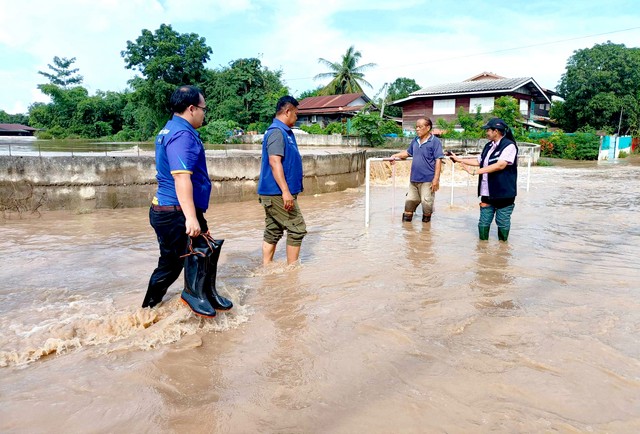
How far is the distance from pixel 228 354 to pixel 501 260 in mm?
3514

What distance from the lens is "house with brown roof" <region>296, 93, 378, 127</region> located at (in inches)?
1420

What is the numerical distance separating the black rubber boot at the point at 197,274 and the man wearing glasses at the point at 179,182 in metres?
0.12

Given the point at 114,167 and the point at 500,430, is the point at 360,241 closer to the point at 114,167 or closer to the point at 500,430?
the point at 500,430

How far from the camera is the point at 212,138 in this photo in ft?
92.3

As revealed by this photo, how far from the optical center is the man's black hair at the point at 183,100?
10.4 ft

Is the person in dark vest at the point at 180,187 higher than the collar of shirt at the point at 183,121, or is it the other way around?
the collar of shirt at the point at 183,121

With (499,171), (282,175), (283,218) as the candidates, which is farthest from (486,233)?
(282,175)

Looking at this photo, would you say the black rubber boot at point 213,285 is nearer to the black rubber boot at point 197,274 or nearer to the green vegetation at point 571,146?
the black rubber boot at point 197,274

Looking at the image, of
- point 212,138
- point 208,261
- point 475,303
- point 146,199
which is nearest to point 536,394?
point 475,303

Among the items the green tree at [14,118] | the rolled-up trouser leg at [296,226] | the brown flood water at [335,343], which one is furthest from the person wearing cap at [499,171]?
the green tree at [14,118]

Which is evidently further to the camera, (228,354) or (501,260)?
(501,260)

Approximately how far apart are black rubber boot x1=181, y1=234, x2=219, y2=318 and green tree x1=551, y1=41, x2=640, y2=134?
122ft

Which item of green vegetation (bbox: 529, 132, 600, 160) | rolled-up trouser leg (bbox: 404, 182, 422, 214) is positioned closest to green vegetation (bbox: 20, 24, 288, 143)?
green vegetation (bbox: 529, 132, 600, 160)

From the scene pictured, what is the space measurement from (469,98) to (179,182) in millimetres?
32797
